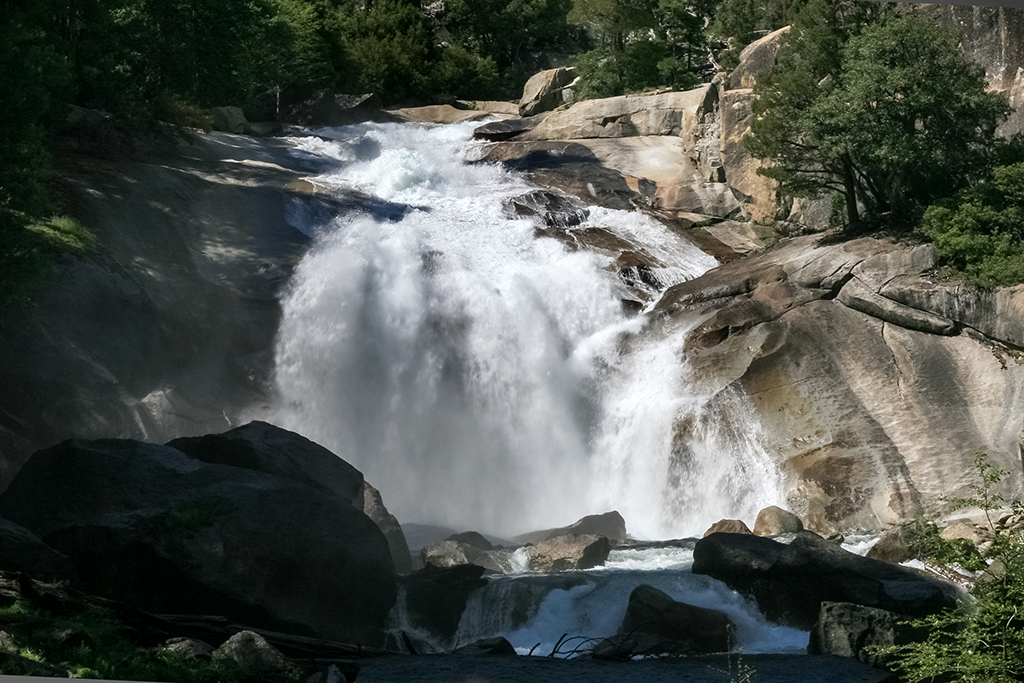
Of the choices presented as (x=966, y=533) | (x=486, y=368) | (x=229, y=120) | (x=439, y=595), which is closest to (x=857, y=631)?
(x=966, y=533)

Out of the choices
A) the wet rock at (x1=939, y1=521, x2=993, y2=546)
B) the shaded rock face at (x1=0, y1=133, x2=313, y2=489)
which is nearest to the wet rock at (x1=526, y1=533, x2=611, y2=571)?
the wet rock at (x1=939, y1=521, x2=993, y2=546)

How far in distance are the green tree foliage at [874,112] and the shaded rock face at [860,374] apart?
0.65 metres

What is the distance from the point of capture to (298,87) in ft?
28.9

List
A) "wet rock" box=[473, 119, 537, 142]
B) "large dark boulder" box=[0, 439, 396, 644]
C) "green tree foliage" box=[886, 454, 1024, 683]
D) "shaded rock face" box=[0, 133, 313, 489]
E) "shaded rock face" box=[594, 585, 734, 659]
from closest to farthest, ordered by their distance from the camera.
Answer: "green tree foliage" box=[886, 454, 1024, 683], "large dark boulder" box=[0, 439, 396, 644], "shaded rock face" box=[594, 585, 734, 659], "shaded rock face" box=[0, 133, 313, 489], "wet rock" box=[473, 119, 537, 142]

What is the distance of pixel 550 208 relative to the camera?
10.9 metres

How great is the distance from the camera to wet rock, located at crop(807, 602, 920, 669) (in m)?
5.37

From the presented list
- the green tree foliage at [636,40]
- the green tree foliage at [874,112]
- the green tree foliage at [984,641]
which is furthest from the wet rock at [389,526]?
the green tree foliage at [874,112]

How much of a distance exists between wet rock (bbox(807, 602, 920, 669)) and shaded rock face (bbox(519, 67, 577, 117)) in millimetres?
4632

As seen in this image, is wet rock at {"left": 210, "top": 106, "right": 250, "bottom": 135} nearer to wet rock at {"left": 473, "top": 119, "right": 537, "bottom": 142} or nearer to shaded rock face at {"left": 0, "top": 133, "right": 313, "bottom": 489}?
shaded rock face at {"left": 0, "top": 133, "right": 313, "bottom": 489}

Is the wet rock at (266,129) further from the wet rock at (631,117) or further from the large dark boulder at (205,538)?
A: the large dark boulder at (205,538)

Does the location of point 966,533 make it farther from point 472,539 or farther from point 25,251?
point 25,251

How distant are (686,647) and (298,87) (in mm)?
5817

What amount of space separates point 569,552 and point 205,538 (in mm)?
2447

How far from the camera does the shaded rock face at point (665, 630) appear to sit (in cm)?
566
